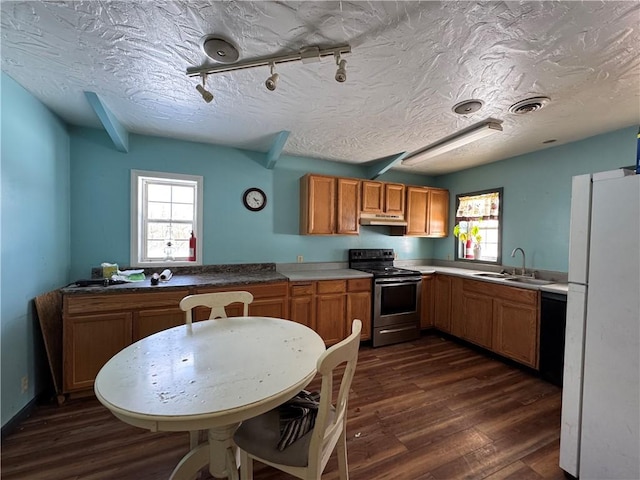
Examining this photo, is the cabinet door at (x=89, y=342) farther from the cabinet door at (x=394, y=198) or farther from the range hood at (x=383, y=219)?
the cabinet door at (x=394, y=198)

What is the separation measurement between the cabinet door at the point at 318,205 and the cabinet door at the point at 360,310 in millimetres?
910

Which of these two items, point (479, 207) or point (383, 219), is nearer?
point (383, 219)

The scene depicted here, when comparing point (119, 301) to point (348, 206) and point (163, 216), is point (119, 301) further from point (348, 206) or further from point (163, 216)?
point (348, 206)

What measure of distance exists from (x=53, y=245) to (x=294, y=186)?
252 centimetres

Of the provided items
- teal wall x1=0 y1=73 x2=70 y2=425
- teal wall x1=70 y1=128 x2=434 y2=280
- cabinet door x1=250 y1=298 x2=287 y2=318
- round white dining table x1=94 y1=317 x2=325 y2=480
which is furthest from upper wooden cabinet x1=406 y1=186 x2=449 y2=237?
teal wall x1=0 y1=73 x2=70 y2=425

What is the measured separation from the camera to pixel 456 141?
2793 millimetres

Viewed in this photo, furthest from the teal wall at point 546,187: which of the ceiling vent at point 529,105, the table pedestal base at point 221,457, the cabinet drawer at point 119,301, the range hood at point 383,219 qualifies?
the cabinet drawer at point 119,301

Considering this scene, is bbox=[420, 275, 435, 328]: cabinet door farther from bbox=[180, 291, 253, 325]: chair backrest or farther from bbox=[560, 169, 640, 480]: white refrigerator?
bbox=[180, 291, 253, 325]: chair backrest

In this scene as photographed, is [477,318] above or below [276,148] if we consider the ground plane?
below

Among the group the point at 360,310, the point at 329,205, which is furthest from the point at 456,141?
the point at 360,310

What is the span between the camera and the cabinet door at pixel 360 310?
3.24 metres

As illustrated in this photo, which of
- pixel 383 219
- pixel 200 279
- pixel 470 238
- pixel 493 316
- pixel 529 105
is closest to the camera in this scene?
pixel 529 105

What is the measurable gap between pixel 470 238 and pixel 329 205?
2330mm

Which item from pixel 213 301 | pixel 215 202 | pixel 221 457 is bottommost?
pixel 221 457
